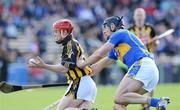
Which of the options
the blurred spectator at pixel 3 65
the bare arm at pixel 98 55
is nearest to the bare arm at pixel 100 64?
the bare arm at pixel 98 55

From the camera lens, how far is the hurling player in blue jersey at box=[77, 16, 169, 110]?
38.1ft

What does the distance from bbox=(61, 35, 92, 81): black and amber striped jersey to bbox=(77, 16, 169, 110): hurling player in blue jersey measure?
0.11 m

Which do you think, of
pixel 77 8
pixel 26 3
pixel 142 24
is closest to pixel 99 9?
pixel 77 8

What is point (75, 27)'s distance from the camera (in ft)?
90.4

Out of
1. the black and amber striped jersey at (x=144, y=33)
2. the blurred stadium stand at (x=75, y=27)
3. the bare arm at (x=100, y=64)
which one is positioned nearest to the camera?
the bare arm at (x=100, y=64)

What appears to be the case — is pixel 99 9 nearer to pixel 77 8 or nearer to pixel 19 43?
pixel 77 8

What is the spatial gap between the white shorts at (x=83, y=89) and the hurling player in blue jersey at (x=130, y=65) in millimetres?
296

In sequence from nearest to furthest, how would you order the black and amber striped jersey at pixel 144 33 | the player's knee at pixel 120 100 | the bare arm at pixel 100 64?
the player's knee at pixel 120 100
the bare arm at pixel 100 64
the black and amber striped jersey at pixel 144 33

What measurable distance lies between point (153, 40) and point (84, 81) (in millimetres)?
5617

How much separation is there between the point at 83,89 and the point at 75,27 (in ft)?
52.0

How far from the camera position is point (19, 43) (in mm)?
26594

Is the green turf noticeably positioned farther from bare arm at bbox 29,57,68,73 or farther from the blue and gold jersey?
bare arm at bbox 29,57,68,73

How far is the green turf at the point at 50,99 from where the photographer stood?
1753cm

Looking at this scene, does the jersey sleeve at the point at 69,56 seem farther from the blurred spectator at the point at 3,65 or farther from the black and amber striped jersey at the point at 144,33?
the blurred spectator at the point at 3,65
